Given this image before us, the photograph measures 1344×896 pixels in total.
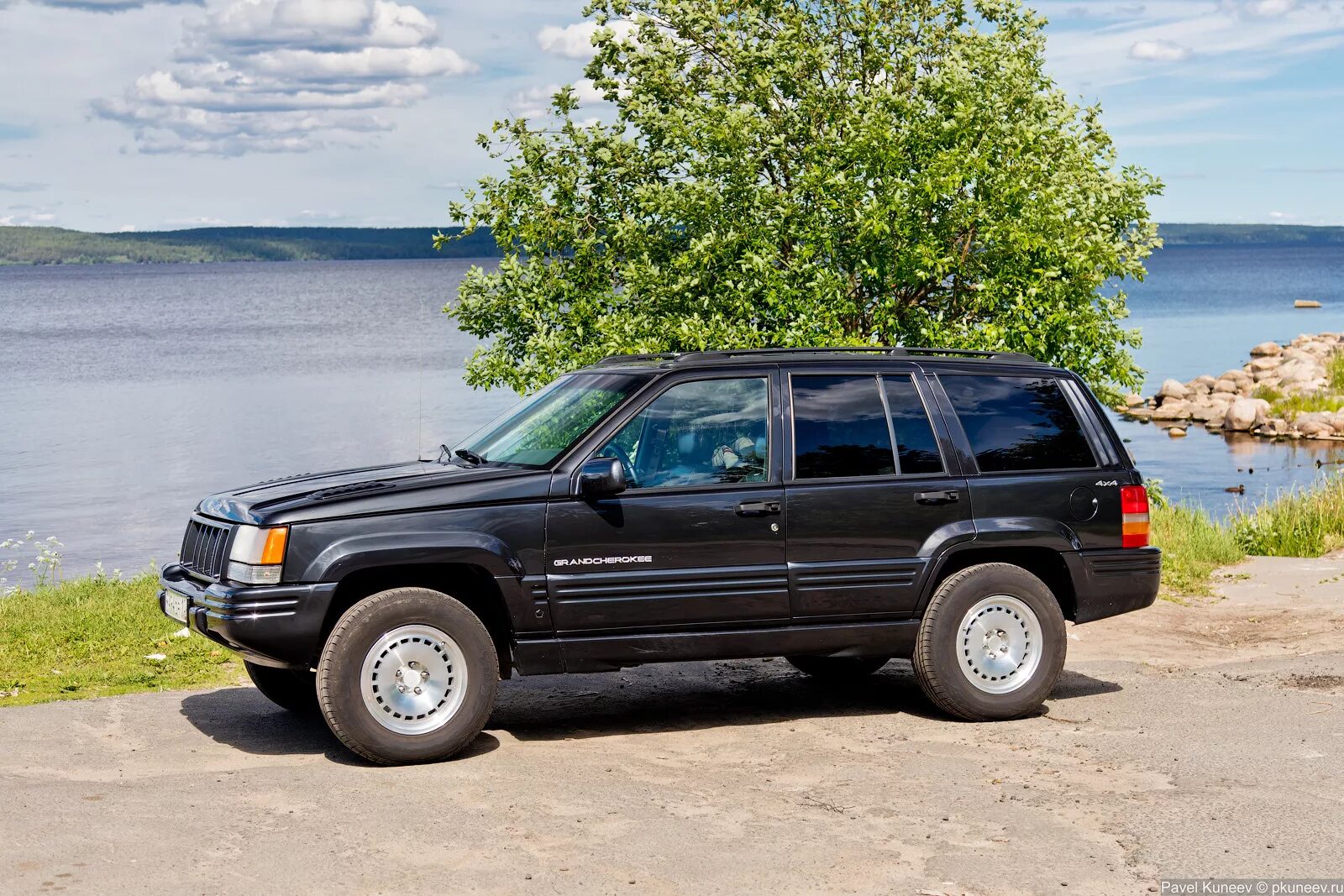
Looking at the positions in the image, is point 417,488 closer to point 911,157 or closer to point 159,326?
point 911,157

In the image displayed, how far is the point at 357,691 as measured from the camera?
290 inches

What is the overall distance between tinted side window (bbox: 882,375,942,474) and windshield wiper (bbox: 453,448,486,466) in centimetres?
226

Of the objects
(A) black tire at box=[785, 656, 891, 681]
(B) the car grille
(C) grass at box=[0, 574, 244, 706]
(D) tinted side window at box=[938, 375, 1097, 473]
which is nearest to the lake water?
(C) grass at box=[0, 574, 244, 706]

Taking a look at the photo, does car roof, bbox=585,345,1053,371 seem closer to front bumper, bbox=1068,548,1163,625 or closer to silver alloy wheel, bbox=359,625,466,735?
front bumper, bbox=1068,548,1163,625

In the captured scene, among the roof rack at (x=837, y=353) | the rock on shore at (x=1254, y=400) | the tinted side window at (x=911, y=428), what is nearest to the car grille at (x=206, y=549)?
the roof rack at (x=837, y=353)

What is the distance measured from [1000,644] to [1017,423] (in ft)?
4.12

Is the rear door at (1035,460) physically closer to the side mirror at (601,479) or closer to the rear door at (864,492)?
the rear door at (864,492)

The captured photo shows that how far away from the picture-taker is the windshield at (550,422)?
26.2ft

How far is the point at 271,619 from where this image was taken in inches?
286

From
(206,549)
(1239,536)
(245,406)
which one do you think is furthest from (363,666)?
(245,406)

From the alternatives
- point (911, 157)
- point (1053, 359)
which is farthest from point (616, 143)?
point (1053, 359)

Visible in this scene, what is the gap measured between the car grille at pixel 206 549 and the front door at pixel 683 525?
5.27ft

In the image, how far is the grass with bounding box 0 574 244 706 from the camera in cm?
931

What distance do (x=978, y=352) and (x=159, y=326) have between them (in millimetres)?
91676
